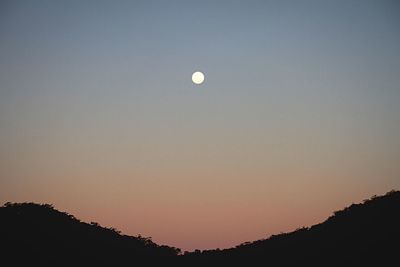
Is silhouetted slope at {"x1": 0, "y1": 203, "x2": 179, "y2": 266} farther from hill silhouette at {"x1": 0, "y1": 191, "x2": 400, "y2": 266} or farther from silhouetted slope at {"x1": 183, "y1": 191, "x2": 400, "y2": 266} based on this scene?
silhouetted slope at {"x1": 183, "y1": 191, "x2": 400, "y2": 266}

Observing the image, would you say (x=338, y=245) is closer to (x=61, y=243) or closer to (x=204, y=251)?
(x=204, y=251)

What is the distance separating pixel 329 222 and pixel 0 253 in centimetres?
3867

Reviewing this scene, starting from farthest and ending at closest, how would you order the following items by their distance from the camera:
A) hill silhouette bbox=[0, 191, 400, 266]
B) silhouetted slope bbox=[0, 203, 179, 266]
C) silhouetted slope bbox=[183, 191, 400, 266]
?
1. silhouetted slope bbox=[0, 203, 179, 266]
2. hill silhouette bbox=[0, 191, 400, 266]
3. silhouetted slope bbox=[183, 191, 400, 266]

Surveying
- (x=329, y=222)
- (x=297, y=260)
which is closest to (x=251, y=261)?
(x=297, y=260)

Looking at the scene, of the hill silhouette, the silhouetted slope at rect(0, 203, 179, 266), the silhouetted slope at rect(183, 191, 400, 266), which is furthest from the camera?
the silhouetted slope at rect(0, 203, 179, 266)

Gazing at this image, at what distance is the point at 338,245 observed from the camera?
41000 mm

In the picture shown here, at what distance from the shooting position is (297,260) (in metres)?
41.8

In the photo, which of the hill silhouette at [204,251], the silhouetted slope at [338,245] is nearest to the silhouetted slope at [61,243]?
the hill silhouette at [204,251]

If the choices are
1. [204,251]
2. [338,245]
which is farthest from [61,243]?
[338,245]

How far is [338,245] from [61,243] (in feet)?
107

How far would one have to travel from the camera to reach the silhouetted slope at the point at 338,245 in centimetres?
3738

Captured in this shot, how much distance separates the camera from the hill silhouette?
128ft

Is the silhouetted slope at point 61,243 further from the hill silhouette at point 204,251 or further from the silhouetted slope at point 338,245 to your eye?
the silhouetted slope at point 338,245

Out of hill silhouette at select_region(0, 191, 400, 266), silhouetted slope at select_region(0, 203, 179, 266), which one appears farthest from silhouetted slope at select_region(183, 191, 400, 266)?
silhouetted slope at select_region(0, 203, 179, 266)
